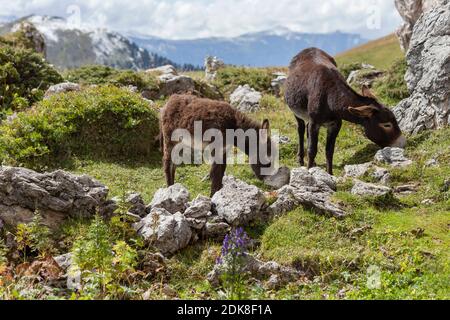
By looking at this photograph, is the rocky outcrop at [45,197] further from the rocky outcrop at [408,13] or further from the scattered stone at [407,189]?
the rocky outcrop at [408,13]

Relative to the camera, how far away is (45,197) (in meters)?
9.92

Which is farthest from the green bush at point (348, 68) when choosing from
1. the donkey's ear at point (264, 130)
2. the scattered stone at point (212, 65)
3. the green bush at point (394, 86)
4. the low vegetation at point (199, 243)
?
the donkey's ear at point (264, 130)

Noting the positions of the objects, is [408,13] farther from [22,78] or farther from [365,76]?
[22,78]

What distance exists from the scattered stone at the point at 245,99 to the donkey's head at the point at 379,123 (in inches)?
363

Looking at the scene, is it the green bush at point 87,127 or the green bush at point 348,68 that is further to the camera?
the green bush at point 348,68

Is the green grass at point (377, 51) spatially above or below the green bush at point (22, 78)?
above

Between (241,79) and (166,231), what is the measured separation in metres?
20.3

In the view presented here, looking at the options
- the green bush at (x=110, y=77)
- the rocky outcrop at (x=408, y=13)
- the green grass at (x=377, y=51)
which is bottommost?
the green bush at (x=110, y=77)

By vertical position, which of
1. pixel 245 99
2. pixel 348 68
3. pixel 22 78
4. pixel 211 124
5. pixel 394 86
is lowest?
pixel 211 124

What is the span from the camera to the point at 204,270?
9.07 meters

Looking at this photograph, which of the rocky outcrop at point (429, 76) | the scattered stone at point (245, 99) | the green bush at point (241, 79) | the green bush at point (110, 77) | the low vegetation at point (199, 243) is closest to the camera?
the low vegetation at point (199, 243)

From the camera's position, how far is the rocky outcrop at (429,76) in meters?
16.5

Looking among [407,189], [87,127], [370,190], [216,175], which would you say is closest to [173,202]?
[216,175]
